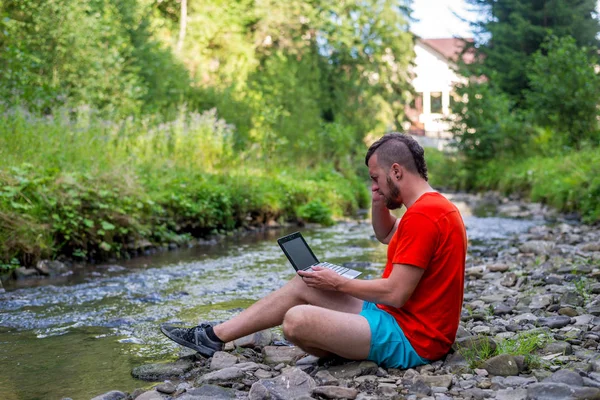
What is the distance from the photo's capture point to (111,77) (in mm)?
17516

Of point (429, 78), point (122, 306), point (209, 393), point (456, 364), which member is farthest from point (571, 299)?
point (429, 78)

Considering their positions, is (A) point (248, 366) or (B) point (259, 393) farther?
(A) point (248, 366)

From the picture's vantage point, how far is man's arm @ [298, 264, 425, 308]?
4.02m

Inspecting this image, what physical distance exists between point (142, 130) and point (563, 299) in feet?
35.3

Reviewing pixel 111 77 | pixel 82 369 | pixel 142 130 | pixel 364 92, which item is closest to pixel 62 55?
pixel 111 77

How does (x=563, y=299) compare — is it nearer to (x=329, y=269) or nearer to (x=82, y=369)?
(x=329, y=269)

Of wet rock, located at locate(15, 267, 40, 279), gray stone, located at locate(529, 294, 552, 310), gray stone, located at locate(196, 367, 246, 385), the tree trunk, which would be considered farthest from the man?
the tree trunk

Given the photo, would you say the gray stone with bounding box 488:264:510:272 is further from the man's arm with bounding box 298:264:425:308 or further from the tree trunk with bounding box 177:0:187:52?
the tree trunk with bounding box 177:0:187:52

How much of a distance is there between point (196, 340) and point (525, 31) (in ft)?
94.2

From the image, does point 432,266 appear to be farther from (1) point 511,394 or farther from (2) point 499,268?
(2) point 499,268

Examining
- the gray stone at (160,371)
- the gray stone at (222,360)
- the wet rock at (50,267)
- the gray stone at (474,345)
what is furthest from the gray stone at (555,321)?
the wet rock at (50,267)

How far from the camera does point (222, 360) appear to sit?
463 centimetres

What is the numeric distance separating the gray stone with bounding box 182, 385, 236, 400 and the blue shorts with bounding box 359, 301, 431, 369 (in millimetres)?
866

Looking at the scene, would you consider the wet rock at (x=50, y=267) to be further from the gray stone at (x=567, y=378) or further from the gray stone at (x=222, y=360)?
the gray stone at (x=567, y=378)
